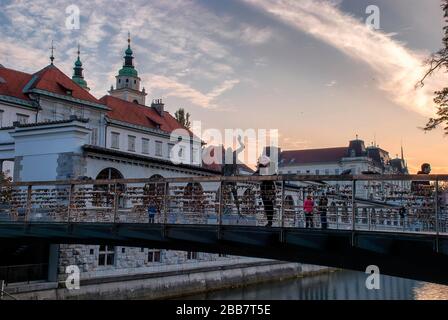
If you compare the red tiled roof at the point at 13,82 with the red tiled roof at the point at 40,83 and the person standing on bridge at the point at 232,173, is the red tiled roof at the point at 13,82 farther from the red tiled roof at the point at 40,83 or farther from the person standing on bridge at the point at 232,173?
the person standing on bridge at the point at 232,173

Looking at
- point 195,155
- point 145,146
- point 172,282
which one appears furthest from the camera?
point 195,155

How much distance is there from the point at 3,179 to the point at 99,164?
21.8ft

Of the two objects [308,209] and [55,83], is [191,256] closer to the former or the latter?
[55,83]

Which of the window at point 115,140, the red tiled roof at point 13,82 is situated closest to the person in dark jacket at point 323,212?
the red tiled roof at point 13,82

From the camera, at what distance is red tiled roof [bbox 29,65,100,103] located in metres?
46.8

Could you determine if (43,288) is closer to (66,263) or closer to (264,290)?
(66,263)

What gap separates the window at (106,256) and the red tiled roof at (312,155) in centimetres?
8550

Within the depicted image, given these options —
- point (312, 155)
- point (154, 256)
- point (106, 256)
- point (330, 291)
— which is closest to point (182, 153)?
point (330, 291)

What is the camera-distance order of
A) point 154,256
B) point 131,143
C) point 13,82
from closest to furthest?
1. point 154,256
2. point 13,82
3. point 131,143

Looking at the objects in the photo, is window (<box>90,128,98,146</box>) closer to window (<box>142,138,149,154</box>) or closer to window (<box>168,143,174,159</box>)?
window (<box>142,138,149,154</box>)

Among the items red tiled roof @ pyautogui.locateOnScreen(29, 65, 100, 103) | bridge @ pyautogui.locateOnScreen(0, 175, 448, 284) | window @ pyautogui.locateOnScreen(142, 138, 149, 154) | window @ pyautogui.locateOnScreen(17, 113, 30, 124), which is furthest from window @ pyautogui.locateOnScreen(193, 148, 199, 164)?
bridge @ pyautogui.locateOnScreen(0, 175, 448, 284)

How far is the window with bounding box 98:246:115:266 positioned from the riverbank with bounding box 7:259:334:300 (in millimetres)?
1023

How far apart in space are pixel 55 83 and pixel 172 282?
2285 cm

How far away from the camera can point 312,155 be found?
384ft
